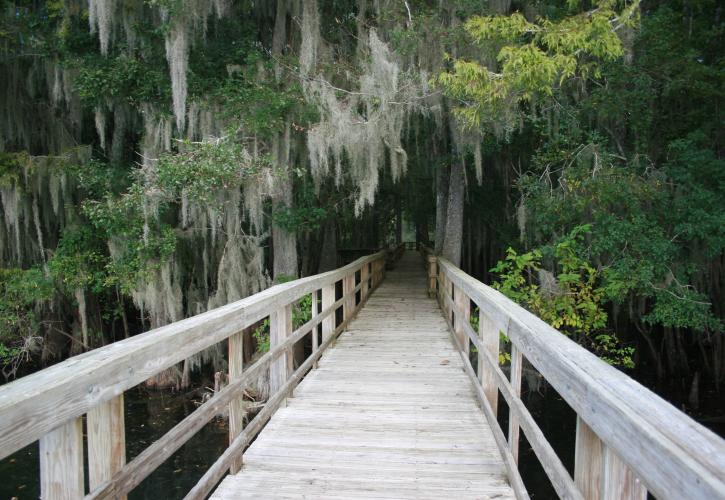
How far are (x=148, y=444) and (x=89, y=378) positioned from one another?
784 centimetres

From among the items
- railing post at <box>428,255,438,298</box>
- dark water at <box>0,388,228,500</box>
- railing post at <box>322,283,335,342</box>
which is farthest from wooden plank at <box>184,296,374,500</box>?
railing post at <box>428,255,438,298</box>

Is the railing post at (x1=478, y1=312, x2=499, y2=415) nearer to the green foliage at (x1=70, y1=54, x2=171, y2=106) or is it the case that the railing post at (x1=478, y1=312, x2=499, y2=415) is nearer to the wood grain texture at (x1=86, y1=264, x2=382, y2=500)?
the wood grain texture at (x1=86, y1=264, x2=382, y2=500)

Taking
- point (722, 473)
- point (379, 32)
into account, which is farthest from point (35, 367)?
point (722, 473)

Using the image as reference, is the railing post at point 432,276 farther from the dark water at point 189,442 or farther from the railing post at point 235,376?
the railing post at point 235,376

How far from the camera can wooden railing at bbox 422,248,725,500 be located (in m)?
0.90

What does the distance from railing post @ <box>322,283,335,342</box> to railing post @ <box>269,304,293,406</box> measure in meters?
1.52

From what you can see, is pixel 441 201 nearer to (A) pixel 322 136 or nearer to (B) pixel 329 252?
(B) pixel 329 252

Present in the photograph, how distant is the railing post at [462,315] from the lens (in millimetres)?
4602

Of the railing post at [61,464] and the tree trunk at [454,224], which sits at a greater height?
the tree trunk at [454,224]

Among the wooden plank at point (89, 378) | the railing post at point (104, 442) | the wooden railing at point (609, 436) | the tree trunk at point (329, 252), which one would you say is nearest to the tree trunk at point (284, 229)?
the tree trunk at point (329, 252)

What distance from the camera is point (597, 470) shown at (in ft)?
4.68

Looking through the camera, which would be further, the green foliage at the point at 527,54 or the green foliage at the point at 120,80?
the green foliage at the point at 120,80

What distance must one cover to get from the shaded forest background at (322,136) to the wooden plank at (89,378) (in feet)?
16.7

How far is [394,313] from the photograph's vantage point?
26.0ft
